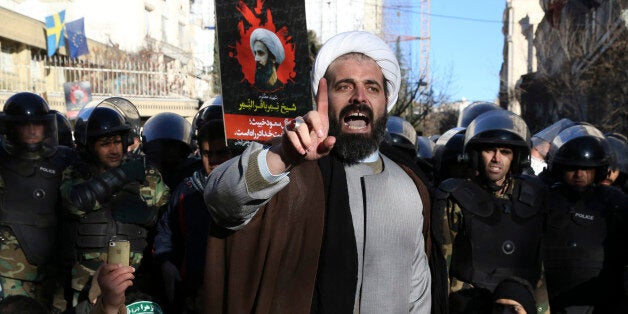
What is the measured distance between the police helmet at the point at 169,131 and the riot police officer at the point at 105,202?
6.84ft

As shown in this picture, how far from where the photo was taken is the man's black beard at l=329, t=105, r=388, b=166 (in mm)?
2725

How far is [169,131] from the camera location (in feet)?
24.3

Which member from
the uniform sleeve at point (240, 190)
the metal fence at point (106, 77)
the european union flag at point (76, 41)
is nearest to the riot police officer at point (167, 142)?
the uniform sleeve at point (240, 190)

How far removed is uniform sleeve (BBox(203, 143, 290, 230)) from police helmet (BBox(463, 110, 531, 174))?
7.94 ft

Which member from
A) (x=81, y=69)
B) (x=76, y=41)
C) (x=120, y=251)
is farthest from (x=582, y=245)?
(x=76, y=41)

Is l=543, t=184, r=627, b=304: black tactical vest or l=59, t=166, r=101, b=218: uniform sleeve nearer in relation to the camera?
l=543, t=184, r=627, b=304: black tactical vest

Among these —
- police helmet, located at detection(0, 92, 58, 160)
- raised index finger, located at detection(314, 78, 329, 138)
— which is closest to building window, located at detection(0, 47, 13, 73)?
police helmet, located at detection(0, 92, 58, 160)

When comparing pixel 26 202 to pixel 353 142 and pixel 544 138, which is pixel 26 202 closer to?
pixel 353 142

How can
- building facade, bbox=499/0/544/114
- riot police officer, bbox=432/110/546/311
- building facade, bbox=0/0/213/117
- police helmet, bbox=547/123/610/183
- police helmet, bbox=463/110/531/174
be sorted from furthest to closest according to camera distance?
building facade, bbox=499/0/544/114 < building facade, bbox=0/0/213/117 < police helmet, bbox=547/123/610/183 < police helmet, bbox=463/110/531/174 < riot police officer, bbox=432/110/546/311

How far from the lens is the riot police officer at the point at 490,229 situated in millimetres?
3854

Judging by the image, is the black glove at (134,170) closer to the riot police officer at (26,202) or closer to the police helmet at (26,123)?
the riot police officer at (26,202)

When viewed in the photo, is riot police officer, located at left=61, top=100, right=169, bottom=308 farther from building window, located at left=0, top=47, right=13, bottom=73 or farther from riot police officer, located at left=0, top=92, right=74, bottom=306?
building window, located at left=0, top=47, right=13, bottom=73

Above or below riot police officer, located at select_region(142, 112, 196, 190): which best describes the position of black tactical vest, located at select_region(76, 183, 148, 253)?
below

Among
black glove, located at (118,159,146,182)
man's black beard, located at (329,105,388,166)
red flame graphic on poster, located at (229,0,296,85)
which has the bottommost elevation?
black glove, located at (118,159,146,182)
